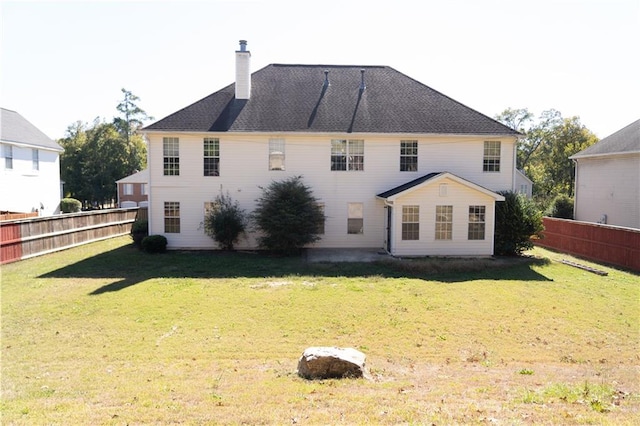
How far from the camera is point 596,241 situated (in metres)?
19.5

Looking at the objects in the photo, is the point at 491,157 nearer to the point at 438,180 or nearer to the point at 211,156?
the point at 438,180

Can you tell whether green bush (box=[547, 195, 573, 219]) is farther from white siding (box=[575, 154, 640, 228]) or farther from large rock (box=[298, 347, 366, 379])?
large rock (box=[298, 347, 366, 379])

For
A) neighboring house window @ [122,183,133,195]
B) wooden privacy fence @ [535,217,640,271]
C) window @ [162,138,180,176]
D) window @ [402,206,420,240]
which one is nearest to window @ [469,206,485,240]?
window @ [402,206,420,240]

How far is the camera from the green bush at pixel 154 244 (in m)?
19.3

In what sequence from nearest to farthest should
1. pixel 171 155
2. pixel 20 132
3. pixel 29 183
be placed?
pixel 171 155 < pixel 29 183 < pixel 20 132

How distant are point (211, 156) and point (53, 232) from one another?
8.03m

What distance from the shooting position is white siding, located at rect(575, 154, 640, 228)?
76.1ft

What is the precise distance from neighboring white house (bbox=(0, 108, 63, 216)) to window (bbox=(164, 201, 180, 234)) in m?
14.7

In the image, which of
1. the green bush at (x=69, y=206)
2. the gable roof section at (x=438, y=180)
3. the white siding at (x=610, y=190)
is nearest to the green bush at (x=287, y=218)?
the gable roof section at (x=438, y=180)

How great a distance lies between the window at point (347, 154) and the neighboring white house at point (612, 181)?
15321 mm

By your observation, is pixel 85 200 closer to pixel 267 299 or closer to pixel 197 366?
pixel 267 299

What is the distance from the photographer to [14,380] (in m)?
6.65

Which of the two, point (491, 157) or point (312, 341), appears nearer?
point (312, 341)

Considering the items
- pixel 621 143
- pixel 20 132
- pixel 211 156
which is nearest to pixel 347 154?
pixel 211 156
